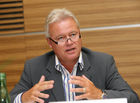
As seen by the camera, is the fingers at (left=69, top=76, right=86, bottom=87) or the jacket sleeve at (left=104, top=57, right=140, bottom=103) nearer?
the fingers at (left=69, top=76, right=86, bottom=87)

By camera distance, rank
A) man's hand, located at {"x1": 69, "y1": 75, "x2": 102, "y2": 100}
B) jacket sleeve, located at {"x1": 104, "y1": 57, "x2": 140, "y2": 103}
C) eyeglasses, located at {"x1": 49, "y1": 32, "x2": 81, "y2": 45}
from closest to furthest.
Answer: man's hand, located at {"x1": 69, "y1": 75, "x2": 102, "y2": 100} → jacket sleeve, located at {"x1": 104, "y1": 57, "x2": 140, "y2": 103} → eyeglasses, located at {"x1": 49, "y1": 32, "x2": 81, "y2": 45}

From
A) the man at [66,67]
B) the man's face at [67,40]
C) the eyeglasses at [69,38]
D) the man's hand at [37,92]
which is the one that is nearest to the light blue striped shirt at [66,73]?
the man at [66,67]

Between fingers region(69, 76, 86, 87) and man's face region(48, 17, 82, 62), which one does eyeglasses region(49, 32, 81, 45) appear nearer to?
man's face region(48, 17, 82, 62)

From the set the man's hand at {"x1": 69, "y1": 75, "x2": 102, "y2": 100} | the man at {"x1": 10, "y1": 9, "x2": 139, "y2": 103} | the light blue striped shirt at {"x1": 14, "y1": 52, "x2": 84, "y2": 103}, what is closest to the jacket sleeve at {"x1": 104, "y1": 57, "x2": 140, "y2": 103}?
the man at {"x1": 10, "y1": 9, "x2": 139, "y2": 103}

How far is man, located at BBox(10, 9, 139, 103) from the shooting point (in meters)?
2.08

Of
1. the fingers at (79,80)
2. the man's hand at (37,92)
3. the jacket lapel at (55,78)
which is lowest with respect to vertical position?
the jacket lapel at (55,78)

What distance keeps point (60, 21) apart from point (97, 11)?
1.36m

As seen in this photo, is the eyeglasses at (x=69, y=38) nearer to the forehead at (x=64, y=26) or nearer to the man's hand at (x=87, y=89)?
the forehead at (x=64, y=26)

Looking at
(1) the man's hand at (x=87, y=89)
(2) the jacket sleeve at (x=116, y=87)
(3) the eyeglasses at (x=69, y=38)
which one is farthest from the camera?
(3) the eyeglasses at (x=69, y=38)

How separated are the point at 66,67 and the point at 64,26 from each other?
15.1 inches

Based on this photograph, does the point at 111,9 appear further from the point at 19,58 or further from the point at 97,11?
the point at 19,58

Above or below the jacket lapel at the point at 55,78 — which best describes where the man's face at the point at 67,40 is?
above

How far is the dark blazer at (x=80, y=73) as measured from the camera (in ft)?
6.88

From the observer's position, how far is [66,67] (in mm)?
2277
